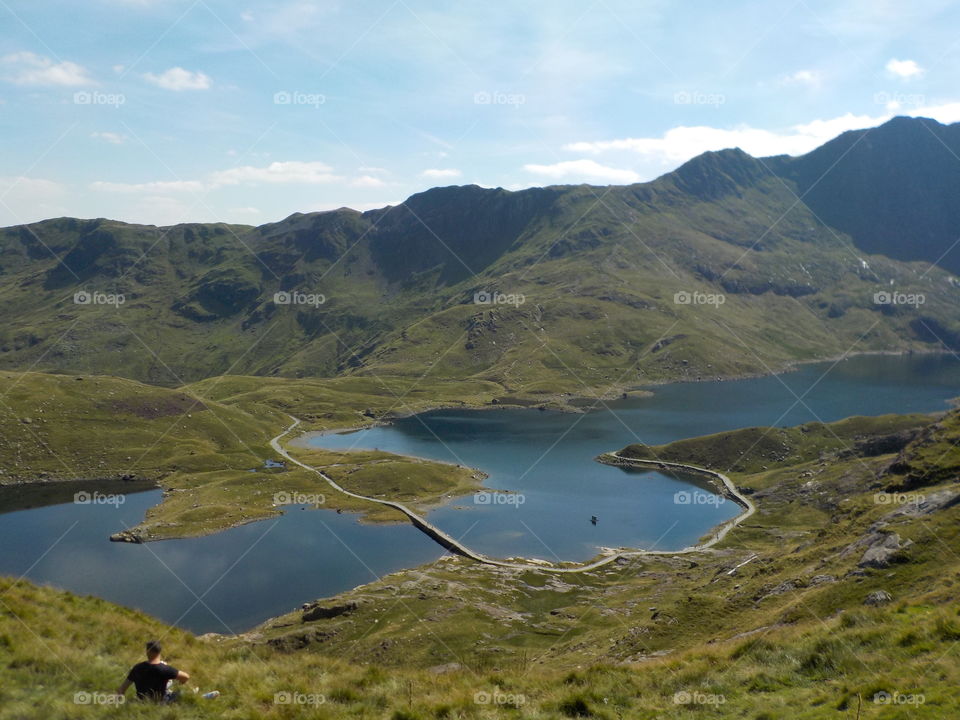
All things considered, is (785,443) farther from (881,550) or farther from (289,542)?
(289,542)

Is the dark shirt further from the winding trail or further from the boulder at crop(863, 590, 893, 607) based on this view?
the winding trail

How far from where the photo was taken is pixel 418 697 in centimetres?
1664

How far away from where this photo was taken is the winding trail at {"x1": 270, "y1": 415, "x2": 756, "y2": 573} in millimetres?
98250

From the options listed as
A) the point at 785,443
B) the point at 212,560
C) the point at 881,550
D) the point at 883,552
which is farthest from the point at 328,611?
the point at 785,443

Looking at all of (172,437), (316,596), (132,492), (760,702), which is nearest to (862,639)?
(760,702)

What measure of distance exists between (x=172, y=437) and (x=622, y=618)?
153511 millimetres

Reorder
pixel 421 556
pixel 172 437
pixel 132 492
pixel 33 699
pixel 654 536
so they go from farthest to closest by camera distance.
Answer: pixel 172 437, pixel 132 492, pixel 654 536, pixel 421 556, pixel 33 699

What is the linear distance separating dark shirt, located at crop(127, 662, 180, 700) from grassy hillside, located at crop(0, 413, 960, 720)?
0.61m

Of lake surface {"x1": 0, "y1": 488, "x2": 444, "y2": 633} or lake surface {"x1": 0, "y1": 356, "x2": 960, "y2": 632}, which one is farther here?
lake surface {"x1": 0, "y1": 356, "x2": 960, "y2": 632}

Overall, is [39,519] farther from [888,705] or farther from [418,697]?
[888,705]

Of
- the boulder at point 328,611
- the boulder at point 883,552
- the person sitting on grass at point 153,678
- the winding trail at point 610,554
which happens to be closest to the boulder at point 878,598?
the boulder at point 883,552

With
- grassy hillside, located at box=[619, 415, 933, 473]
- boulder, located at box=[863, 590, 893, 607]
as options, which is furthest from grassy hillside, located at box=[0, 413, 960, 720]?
grassy hillside, located at box=[619, 415, 933, 473]

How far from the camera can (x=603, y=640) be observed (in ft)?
190

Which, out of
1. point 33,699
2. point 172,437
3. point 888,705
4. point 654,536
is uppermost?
point 33,699
